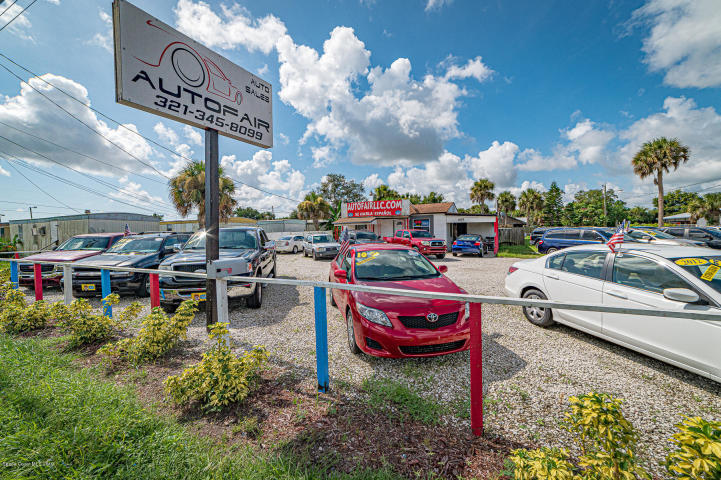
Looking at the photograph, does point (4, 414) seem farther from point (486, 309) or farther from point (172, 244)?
point (172, 244)

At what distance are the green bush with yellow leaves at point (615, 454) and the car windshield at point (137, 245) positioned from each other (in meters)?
9.08

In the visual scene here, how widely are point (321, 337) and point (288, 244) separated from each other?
19.9m

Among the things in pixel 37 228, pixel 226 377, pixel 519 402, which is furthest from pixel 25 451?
pixel 37 228

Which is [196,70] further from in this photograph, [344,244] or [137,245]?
[344,244]

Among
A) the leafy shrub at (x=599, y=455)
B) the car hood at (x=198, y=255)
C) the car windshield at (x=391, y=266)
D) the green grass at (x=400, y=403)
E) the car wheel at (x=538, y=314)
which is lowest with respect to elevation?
the green grass at (x=400, y=403)

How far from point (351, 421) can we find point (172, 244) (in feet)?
27.6

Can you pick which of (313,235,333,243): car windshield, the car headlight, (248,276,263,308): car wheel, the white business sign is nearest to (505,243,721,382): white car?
the car headlight

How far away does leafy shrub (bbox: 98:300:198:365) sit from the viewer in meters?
3.38

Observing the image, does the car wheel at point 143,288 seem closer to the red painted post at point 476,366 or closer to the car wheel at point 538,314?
the red painted post at point 476,366

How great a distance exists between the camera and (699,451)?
1.06m

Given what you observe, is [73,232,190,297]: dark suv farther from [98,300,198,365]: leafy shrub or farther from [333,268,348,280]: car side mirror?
[333,268,348,280]: car side mirror

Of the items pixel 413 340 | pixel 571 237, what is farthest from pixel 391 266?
pixel 571 237

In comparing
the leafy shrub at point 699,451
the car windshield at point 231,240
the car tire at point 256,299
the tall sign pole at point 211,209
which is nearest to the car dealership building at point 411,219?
the car windshield at point 231,240

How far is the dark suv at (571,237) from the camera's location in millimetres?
14188
